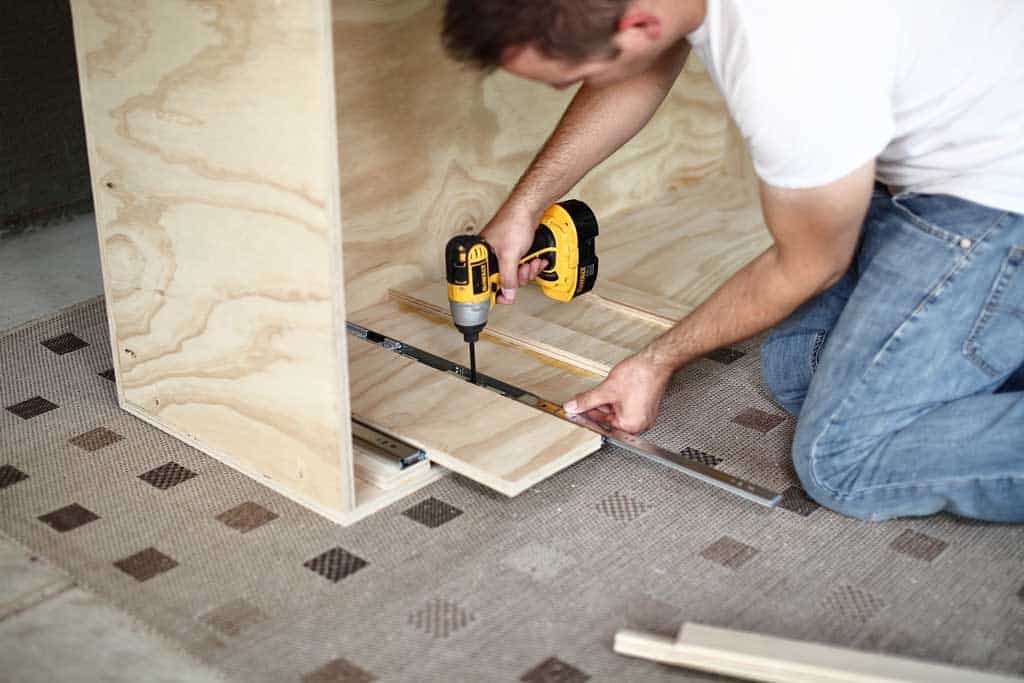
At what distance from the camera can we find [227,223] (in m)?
1.84

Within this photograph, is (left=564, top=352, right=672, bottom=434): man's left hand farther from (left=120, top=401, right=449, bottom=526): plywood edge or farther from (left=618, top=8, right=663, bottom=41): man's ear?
(left=618, top=8, right=663, bottom=41): man's ear

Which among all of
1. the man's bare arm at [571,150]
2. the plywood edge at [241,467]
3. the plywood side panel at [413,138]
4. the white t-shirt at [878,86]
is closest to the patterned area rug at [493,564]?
the plywood edge at [241,467]

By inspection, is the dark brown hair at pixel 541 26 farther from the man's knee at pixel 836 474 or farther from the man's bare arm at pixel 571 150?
the man's knee at pixel 836 474

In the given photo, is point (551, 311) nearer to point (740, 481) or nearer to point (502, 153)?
point (502, 153)

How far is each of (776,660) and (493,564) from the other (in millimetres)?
484

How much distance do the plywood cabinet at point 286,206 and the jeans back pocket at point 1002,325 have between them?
689 millimetres

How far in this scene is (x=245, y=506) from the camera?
1.97m

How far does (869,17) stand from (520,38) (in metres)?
0.51

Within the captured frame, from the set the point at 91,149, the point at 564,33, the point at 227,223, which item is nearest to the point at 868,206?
the point at 564,33

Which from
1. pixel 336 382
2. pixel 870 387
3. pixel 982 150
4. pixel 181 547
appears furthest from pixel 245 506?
pixel 982 150

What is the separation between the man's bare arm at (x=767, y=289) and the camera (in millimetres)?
1708

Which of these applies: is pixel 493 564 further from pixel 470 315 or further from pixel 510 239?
pixel 510 239

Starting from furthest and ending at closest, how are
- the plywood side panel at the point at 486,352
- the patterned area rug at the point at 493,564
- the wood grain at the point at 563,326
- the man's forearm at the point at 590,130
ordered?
1. the wood grain at the point at 563,326
2. the plywood side panel at the point at 486,352
3. the man's forearm at the point at 590,130
4. the patterned area rug at the point at 493,564

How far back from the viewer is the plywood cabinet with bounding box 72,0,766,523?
66.6 inches
